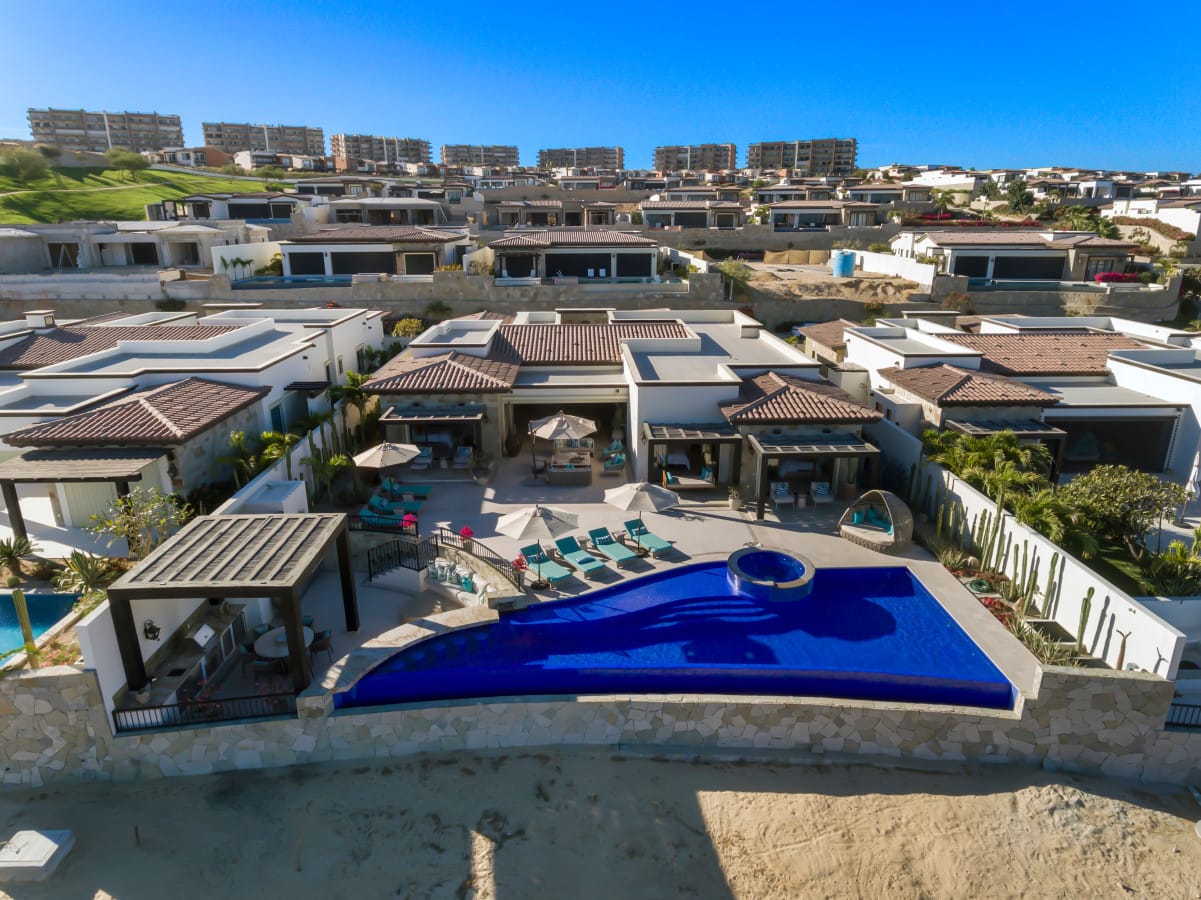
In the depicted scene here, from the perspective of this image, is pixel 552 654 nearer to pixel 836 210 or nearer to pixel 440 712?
pixel 440 712

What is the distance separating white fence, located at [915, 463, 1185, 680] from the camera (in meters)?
15.2

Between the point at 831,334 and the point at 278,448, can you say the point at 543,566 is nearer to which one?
the point at 278,448

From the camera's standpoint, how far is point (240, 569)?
1518cm

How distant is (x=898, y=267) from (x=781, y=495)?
38.2 m

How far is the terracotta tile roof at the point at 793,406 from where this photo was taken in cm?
2400

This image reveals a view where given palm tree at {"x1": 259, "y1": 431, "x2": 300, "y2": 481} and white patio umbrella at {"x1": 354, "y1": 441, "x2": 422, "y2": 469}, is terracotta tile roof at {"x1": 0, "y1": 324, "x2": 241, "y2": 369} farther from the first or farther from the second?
white patio umbrella at {"x1": 354, "y1": 441, "x2": 422, "y2": 469}

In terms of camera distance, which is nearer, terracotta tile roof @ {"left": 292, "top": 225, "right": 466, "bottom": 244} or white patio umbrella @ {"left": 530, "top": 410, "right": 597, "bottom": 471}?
white patio umbrella @ {"left": 530, "top": 410, "right": 597, "bottom": 471}

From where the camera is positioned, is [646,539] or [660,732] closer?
[660,732]

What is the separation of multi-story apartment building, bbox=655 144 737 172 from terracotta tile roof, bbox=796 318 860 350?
6078 inches

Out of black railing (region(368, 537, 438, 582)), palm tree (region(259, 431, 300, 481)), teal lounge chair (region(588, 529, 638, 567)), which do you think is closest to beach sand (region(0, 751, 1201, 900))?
teal lounge chair (region(588, 529, 638, 567))

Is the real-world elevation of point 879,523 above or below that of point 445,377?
below

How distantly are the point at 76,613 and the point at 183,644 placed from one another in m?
2.20

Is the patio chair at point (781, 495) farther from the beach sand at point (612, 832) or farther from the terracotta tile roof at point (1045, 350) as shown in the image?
the terracotta tile roof at point (1045, 350)

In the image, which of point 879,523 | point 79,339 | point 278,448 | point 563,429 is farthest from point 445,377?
point 79,339
